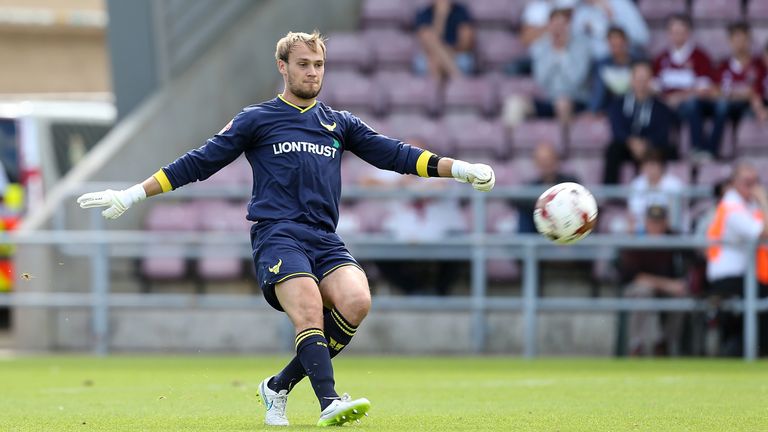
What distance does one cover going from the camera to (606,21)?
18.4 metres

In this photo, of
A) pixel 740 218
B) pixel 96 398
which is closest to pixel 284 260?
pixel 96 398

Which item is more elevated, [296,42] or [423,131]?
[296,42]

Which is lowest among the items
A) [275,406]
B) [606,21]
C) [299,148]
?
[275,406]

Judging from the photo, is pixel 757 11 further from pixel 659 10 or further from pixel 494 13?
pixel 494 13

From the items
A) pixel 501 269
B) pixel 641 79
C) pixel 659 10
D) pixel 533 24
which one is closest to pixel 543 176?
pixel 501 269

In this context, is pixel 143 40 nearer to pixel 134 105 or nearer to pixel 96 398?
pixel 134 105

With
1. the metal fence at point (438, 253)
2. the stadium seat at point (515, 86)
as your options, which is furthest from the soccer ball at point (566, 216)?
the stadium seat at point (515, 86)

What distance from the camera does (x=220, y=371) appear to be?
527 inches

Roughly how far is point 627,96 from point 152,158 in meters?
5.60

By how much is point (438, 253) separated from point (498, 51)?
4.25 m

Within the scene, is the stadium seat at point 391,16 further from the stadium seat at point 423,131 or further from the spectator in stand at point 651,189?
the spectator in stand at point 651,189

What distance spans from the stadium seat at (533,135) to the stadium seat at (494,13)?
8.60 feet

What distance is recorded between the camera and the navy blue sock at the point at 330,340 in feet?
26.6

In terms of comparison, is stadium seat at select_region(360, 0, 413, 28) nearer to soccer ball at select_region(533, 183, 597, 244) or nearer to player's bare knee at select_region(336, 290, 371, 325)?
soccer ball at select_region(533, 183, 597, 244)
